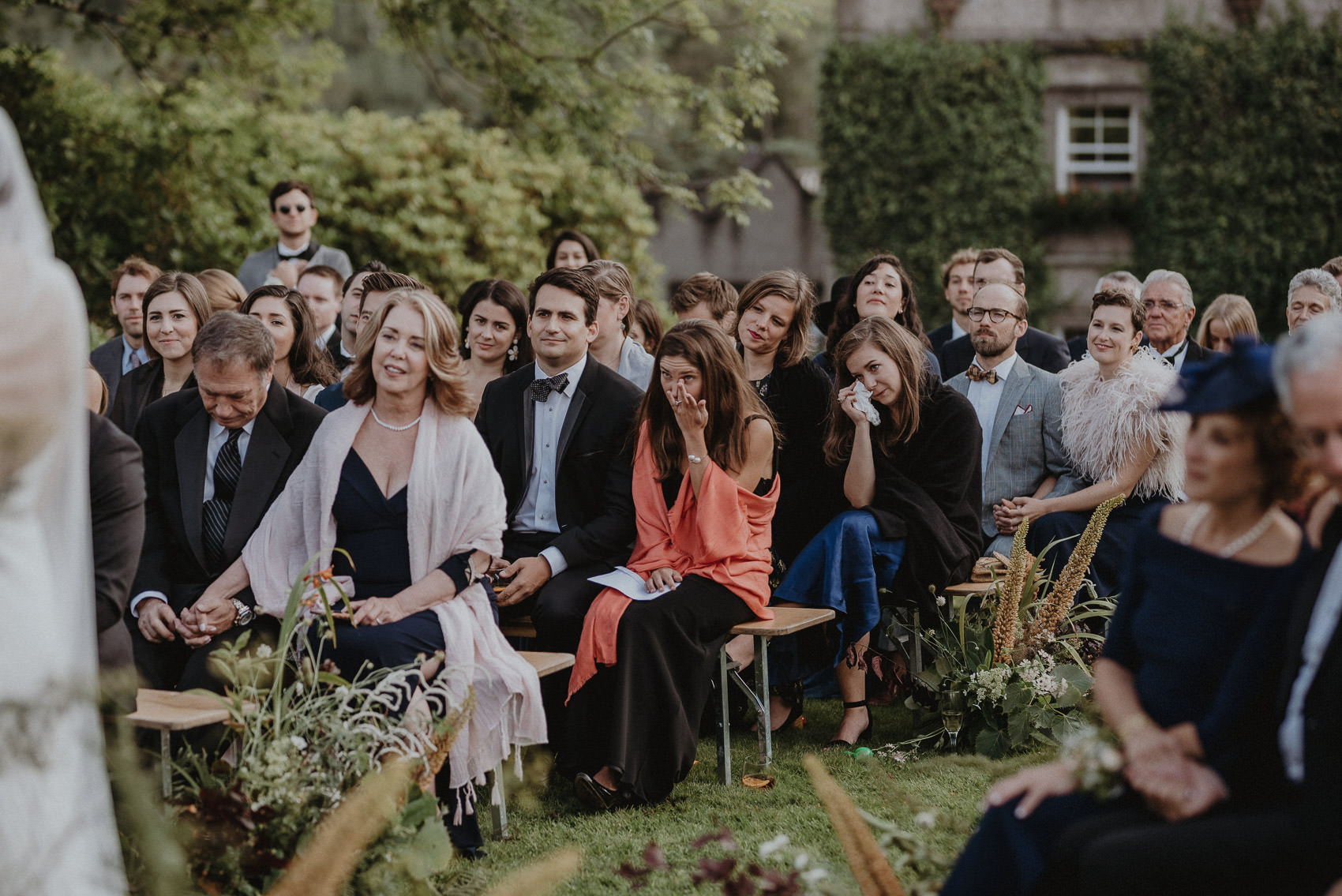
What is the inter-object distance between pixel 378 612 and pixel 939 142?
52.5ft

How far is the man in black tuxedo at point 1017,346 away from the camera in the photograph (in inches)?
304

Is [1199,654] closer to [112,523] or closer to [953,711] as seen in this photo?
[112,523]

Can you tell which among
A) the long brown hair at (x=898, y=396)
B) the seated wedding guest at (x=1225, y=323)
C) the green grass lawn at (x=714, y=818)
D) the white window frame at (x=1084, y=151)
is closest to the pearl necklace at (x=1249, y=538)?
the green grass lawn at (x=714, y=818)

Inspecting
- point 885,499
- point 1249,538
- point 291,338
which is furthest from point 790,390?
point 1249,538

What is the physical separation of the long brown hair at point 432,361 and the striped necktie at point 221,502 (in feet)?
1.94

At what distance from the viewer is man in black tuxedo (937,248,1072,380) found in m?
7.71

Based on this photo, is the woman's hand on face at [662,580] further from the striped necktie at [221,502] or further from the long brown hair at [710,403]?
the striped necktie at [221,502]

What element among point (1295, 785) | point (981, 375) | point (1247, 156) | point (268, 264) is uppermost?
point (1247, 156)

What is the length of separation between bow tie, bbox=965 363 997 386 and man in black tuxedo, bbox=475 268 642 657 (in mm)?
1940

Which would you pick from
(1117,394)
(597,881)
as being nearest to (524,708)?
(597,881)

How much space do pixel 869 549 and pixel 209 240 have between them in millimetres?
8281

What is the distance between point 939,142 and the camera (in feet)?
62.0

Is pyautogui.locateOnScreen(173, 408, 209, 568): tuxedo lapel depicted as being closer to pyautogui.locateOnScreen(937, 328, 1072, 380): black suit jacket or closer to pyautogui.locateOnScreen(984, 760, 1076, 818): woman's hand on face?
pyautogui.locateOnScreen(984, 760, 1076, 818): woman's hand on face

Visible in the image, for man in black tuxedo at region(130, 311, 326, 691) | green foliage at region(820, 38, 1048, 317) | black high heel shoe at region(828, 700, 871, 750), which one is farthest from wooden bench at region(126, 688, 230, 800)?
green foliage at region(820, 38, 1048, 317)
